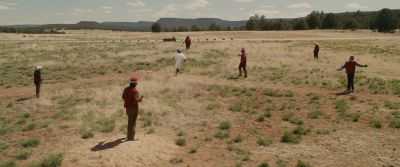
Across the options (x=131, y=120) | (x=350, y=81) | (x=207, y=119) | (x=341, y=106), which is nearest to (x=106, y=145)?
(x=131, y=120)

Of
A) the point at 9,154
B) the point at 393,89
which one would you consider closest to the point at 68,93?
the point at 9,154

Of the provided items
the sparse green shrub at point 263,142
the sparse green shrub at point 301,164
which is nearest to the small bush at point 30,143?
the sparse green shrub at point 263,142

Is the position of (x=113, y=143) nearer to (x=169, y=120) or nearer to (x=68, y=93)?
(x=169, y=120)

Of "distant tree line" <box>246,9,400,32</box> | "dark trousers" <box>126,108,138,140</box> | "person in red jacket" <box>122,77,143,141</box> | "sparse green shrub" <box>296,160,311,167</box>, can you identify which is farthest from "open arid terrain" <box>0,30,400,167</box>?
"distant tree line" <box>246,9,400,32</box>

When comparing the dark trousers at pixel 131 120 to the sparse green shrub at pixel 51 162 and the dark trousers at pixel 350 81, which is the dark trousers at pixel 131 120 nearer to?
the sparse green shrub at pixel 51 162

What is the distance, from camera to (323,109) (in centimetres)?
1681

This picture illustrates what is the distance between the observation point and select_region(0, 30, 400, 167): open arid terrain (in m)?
11.1

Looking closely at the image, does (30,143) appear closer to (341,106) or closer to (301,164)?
(301,164)

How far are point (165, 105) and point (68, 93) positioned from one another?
617cm

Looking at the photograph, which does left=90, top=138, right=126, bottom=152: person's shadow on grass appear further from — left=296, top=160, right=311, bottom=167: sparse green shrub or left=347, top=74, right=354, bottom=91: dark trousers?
left=347, top=74, right=354, bottom=91: dark trousers

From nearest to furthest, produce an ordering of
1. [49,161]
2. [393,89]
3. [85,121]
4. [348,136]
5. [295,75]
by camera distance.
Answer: [49,161] → [348,136] → [85,121] → [393,89] → [295,75]

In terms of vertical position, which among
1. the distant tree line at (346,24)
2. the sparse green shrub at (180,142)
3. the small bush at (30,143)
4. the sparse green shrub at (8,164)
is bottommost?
the sparse green shrub at (8,164)

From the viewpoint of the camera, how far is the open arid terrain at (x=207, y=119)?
11.1 meters

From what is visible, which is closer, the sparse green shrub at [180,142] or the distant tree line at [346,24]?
the sparse green shrub at [180,142]
